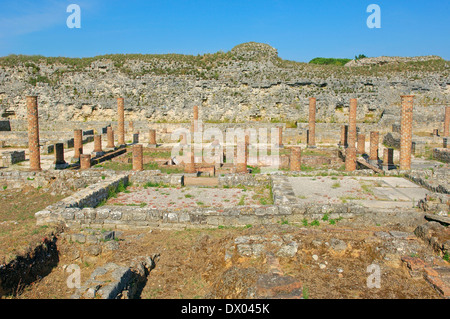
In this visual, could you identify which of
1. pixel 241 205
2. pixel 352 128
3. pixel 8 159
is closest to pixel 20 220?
pixel 241 205

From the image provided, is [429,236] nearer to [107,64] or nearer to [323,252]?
[323,252]

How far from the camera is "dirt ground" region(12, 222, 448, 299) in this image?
19.9 feet

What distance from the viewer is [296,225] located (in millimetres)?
9531

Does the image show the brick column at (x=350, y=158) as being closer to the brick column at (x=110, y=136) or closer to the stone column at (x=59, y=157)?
the stone column at (x=59, y=157)

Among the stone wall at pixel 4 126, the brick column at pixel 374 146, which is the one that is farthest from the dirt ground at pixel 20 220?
the stone wall at pixel 4 126

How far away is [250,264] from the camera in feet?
22.9

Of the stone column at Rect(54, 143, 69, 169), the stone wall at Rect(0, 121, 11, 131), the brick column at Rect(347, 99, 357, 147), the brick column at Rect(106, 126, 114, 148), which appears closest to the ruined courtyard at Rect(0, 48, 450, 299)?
the stone column at Rect(54, 143, 69, 169)

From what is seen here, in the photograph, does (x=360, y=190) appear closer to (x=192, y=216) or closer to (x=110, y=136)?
(x=192, y=216)

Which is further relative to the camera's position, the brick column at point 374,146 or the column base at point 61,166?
the brick column at point 374,146

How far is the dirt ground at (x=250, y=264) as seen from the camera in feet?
19.9

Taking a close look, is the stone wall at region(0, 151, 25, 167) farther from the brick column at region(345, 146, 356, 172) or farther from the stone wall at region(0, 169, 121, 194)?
the brick column at region(345, 146, 356, 172)

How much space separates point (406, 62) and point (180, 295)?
4268cm

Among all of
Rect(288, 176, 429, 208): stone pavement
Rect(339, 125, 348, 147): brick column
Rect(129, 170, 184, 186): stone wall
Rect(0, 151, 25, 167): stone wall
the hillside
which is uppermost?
the hillside

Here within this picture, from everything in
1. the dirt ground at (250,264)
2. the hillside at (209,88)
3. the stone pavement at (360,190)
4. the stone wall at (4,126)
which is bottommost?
the dirt ground at (250,264)
